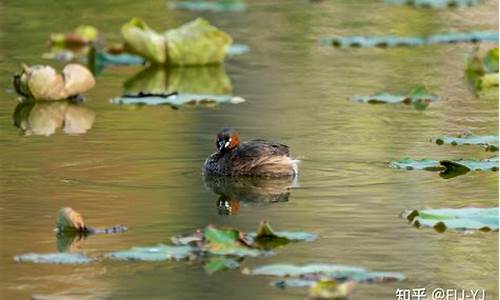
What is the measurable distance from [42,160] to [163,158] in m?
0.66

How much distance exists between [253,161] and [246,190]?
12.3 inches

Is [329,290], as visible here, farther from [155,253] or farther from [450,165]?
[450,165]

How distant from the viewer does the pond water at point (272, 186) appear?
6633 millimetres

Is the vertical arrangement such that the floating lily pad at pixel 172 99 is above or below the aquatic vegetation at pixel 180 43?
below

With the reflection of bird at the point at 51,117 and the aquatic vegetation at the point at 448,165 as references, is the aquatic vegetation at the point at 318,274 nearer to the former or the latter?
the aquatic vegetation at the point at 448,165

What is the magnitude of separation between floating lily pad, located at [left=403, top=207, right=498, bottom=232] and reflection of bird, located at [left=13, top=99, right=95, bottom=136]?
3395 mm

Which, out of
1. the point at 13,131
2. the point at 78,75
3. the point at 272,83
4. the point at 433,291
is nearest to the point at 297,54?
the point at 272,83

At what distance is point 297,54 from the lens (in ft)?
45.5

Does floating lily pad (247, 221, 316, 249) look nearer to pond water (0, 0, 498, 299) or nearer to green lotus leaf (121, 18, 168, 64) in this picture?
pond water (0, 0, 498, 299)

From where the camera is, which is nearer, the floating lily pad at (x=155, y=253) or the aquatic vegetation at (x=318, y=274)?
the aquatic vegetation at (x=318, y=274)

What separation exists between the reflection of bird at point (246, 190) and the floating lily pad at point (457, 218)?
3.23ft

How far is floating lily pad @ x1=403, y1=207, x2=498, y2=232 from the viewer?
7297mm

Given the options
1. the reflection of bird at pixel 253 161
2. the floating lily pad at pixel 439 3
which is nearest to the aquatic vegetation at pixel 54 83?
the reflection of bird at pixel 253 161

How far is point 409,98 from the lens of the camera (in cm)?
1120
